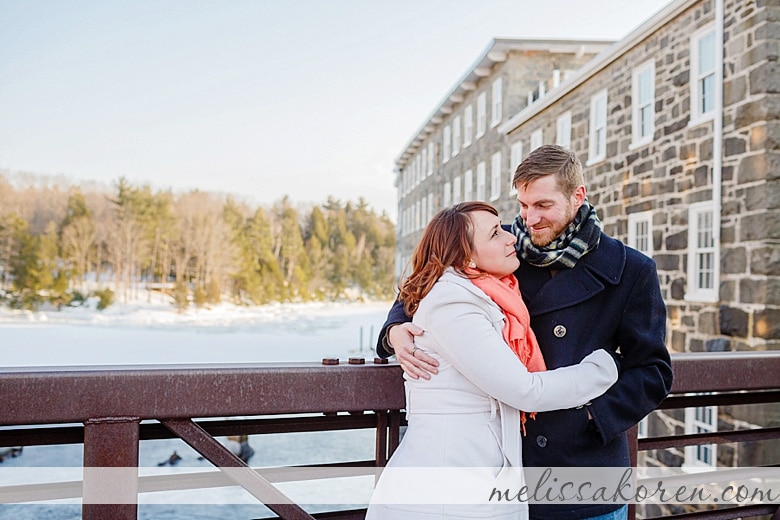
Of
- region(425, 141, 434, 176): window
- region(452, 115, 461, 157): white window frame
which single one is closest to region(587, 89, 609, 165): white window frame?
region(452, 115, 461, 157): white window frame

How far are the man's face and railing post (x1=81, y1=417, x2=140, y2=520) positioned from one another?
1123mm

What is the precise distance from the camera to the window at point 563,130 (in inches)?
515

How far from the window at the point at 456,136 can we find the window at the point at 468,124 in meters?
0.72

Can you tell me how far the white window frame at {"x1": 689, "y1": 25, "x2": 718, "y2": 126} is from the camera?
27.9ft

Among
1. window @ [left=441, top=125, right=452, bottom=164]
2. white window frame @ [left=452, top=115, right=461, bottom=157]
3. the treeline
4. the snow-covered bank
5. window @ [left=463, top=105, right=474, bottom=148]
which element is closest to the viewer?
window @ [left=463, top=105, right=474, bottom=148]

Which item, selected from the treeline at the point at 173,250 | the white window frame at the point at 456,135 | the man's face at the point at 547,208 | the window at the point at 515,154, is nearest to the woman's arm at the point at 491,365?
the man's face at the point at 547,208

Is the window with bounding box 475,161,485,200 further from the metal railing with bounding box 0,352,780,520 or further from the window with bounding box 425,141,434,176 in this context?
the metal railing with bounding box 0,352,780,520

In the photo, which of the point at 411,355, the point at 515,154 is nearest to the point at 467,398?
the point at 411,355

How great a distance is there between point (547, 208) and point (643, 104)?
9.41 meters

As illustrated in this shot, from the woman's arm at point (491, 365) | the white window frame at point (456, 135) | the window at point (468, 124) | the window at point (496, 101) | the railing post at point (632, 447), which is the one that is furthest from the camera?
the white window frame at point (456, 135)

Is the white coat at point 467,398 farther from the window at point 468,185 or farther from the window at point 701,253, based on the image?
the window at point 468,185

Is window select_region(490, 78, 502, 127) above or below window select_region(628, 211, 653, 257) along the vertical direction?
above

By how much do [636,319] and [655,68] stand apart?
9.10m

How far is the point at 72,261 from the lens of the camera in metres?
38.4
